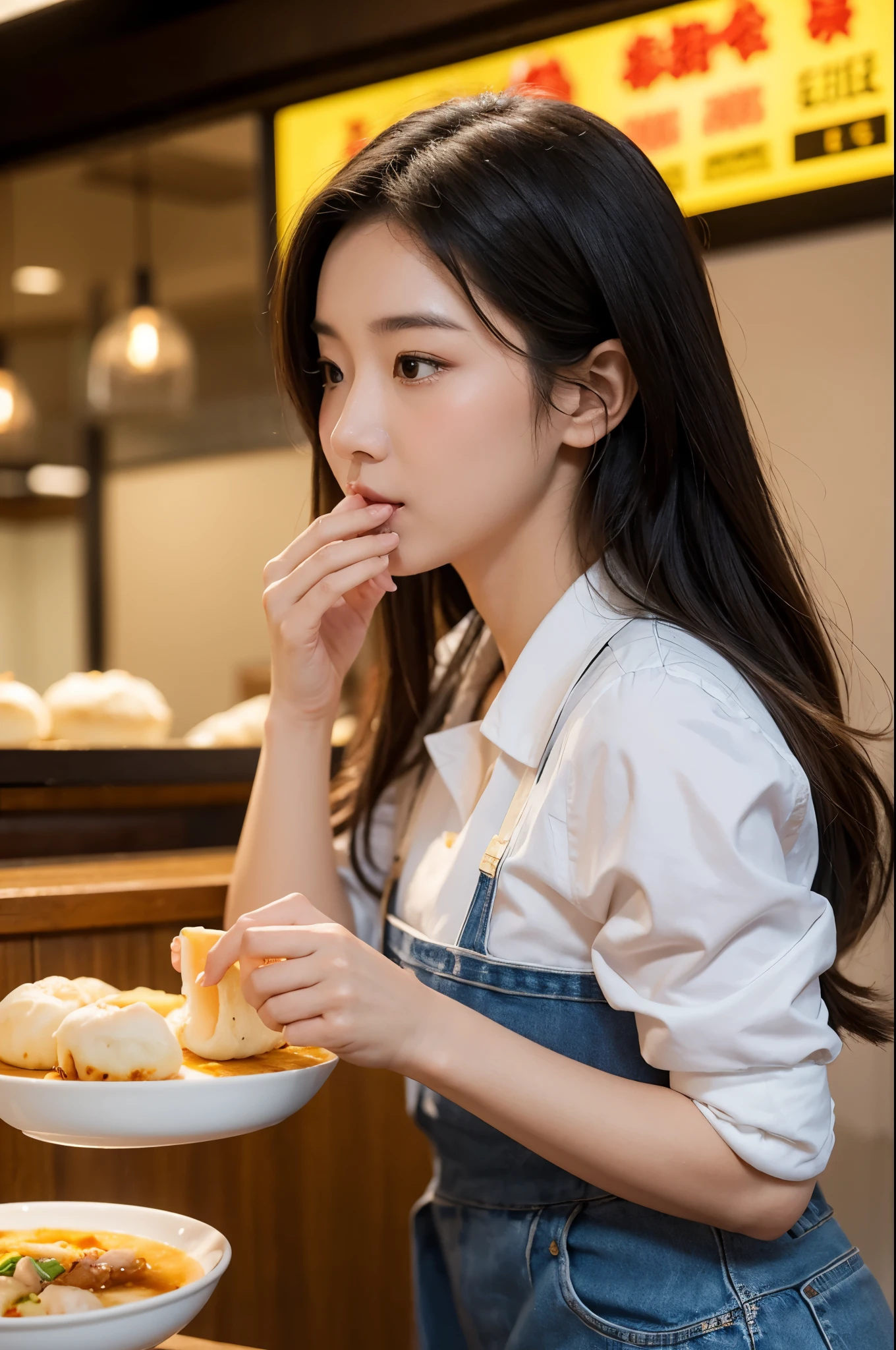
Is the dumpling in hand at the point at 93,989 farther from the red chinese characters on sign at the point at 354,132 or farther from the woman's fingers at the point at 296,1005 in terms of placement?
the red chinese characters on sign at the point at 354,132

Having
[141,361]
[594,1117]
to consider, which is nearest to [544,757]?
[594,1117]

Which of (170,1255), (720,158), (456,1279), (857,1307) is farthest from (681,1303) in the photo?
(720,158)

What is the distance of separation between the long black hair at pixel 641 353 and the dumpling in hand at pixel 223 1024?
464 mm

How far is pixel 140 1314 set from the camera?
2.36 ft

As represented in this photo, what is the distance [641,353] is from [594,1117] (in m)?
0.59

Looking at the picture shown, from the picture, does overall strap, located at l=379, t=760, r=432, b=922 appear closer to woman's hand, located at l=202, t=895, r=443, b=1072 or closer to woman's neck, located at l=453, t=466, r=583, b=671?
woman's neck, located at l=453, t=466, r=583, b=671

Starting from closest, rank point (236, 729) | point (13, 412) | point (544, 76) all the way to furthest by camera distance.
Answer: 1. point (236, 729)
2. point (544, 76)
3. point (13, 412)

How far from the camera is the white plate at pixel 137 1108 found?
0.80 metres

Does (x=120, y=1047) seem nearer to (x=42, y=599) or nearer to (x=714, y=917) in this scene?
(x=714, y=917)

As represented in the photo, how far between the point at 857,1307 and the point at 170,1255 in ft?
1.84

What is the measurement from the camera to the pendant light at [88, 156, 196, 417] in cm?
411

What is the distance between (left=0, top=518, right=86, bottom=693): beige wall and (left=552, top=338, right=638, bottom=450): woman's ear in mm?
5983

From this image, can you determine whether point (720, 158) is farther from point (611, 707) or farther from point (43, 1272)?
point (43, 1272)

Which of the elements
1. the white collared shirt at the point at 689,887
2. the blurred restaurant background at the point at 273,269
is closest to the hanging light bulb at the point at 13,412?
the blurred restaurant background at the point at 273,269
